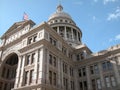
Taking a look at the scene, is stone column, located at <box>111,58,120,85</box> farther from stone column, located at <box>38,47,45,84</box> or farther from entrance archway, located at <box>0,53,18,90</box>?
entrance archway, located at <box>0,53,18,90</box>

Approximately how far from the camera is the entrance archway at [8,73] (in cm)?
4100

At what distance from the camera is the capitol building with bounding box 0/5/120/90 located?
101 ft

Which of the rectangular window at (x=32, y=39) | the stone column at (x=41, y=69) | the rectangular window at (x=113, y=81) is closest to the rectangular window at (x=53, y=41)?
the rectangular window at (x=32, y=39)

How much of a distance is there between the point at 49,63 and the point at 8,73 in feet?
60.6

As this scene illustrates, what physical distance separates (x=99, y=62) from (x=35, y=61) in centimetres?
1769

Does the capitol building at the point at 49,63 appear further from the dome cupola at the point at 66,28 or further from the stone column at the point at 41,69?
the dome cupola at the point at 66,28

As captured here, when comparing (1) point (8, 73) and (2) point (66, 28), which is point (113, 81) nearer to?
(1) point (8, 73)

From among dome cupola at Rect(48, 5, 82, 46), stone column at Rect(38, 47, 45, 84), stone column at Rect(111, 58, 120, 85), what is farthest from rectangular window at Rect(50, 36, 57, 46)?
dome cupola at Rect(48, 5, 82, 46)

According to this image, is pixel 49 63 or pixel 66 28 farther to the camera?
pixel 66 28

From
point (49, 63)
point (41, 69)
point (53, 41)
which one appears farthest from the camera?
point (53, 41)

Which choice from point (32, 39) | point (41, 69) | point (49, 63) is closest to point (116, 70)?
point (49, 63)

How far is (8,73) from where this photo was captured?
4419 cm

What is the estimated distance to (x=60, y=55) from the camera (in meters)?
37.0

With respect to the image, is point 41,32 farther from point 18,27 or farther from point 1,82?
point 1,82
